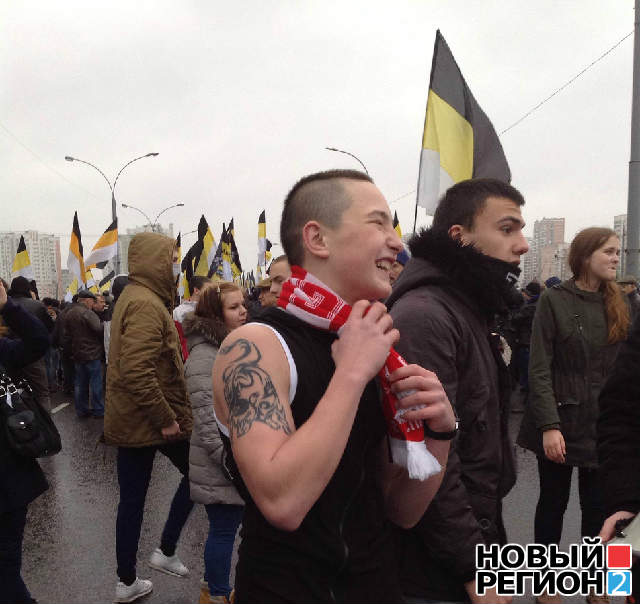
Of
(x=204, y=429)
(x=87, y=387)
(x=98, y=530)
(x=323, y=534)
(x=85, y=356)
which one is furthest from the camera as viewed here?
(x=87, y=387)

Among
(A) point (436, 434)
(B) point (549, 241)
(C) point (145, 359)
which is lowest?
(C) point (145, 359)

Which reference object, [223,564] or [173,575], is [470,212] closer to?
[223,564]

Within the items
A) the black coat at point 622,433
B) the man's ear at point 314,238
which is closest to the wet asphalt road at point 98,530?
the black coat at point 622,433

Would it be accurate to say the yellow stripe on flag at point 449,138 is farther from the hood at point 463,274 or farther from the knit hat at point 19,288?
the knit hat at point 19,288

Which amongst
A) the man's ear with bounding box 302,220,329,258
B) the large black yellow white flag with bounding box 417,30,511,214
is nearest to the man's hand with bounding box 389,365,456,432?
the man's ear with bounding box 302,220,329,258

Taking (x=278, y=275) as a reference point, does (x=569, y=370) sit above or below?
below

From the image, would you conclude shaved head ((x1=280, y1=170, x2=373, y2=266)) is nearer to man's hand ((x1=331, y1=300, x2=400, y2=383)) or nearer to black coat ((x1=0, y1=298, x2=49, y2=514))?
man's hand ((x1=331, y1=300, x2=400, y2=383))

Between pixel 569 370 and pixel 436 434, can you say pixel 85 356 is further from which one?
pixel 436 434

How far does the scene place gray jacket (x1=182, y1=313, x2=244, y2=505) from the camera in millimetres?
3375

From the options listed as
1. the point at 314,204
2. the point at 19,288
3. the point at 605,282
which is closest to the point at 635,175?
the point at 605,282

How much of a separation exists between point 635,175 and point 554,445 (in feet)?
16.7

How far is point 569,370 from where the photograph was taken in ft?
11.5

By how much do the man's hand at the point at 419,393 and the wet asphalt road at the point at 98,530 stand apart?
2.70 metres

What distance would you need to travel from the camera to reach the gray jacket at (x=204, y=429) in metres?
3.38
